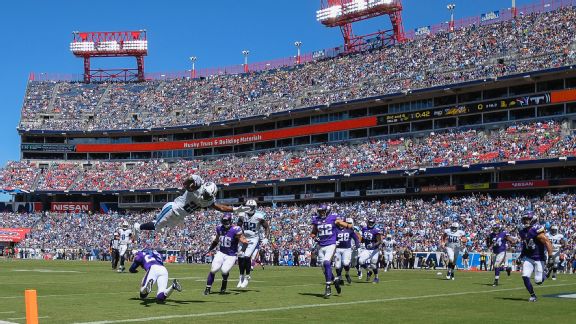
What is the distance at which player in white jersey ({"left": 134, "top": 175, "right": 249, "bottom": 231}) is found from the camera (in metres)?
14.1

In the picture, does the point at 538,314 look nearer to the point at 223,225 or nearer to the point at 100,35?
the point at 223,225

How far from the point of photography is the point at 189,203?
14.5 meters

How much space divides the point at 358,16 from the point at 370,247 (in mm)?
60561

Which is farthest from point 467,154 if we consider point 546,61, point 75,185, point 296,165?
point 75,185

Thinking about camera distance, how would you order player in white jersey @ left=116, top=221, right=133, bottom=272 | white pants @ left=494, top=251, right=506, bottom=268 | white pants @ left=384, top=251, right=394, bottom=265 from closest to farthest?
white pants @ left=494, top=251, right=506, bottom=268, player in white jersey @ left=116, top=221, right=133, bottom=272, white pants @ left=384, top=251, right=394, bottom=265

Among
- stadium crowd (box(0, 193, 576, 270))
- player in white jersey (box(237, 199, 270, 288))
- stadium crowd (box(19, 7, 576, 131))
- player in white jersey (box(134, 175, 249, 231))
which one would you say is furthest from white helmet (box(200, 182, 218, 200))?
stadium crowd (box(19, 7, 576, 131))

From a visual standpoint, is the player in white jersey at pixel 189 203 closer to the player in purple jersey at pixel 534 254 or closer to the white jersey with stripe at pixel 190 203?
the white jersey with stripe at pixel 190 203

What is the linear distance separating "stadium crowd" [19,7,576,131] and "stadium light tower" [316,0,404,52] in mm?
2311

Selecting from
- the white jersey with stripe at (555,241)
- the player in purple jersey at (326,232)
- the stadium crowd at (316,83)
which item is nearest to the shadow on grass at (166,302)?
the player in purple jersey at (326,232)

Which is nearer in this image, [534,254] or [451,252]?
[534,254]

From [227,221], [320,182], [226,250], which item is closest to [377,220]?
[320,182]

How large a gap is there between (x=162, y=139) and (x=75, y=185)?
12.6 m

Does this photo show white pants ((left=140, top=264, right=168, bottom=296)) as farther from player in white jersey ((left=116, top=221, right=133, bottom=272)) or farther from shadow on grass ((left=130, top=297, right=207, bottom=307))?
player in white jersey ((left=116, top=221, right=133, bottom=272))

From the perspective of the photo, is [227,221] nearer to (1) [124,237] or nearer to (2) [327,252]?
(2) [327,252]
